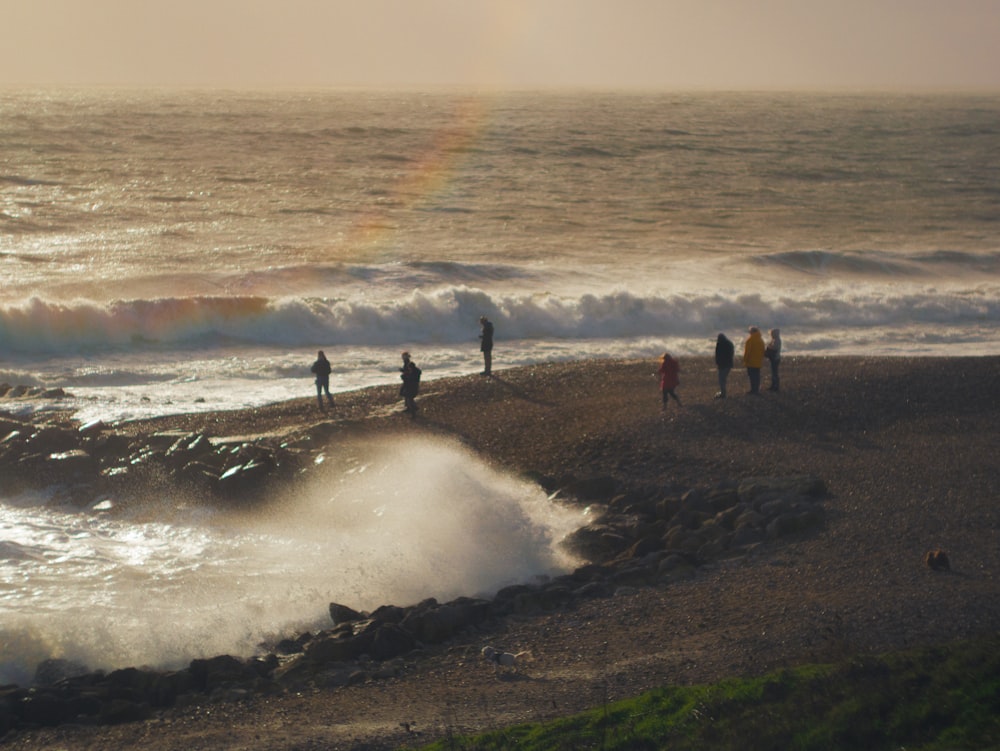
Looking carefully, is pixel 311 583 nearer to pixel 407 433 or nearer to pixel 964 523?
pixel 407 433

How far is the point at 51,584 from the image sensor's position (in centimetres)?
1374

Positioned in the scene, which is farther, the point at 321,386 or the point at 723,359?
the point at 321,386

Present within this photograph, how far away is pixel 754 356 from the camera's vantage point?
18.9 m

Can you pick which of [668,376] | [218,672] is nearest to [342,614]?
[218,672]

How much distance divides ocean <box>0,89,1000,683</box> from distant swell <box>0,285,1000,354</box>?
0.27ft

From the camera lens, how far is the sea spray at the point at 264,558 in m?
12.4

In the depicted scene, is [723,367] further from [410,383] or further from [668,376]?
[410,383]

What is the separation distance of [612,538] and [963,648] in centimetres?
568

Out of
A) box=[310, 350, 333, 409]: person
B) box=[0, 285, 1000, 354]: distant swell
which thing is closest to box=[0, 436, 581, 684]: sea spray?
box=[310, 350, 333, 409]: person

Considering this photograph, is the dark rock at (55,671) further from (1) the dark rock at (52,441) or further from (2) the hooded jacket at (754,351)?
(2) the hooded jacket at (754,351)

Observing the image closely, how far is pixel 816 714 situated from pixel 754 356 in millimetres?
11329

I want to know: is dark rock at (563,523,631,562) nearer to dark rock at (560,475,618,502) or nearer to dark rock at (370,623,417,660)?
dark rock at (560,475,618,502)

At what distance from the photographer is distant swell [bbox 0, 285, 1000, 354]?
2956 centimetres

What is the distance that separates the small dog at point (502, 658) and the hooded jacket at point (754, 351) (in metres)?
9.10
